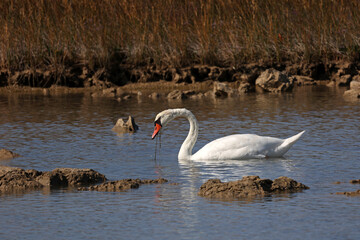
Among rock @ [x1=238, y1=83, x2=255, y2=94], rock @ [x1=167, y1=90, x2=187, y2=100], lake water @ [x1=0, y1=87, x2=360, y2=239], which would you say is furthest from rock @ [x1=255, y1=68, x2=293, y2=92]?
rock @ [x1=167, y1=90, x2=187, y2=100]

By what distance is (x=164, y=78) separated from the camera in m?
21.6

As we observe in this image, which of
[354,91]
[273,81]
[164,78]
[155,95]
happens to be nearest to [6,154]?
[155,95]

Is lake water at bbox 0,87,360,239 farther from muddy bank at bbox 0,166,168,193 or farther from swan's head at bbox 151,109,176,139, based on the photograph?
swan's head at bbox 151,109,176,139

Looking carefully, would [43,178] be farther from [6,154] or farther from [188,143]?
[188,143]

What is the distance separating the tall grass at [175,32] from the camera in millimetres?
20891

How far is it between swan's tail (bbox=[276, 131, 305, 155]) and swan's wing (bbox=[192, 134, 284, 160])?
0.07 m

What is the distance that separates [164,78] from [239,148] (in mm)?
11146

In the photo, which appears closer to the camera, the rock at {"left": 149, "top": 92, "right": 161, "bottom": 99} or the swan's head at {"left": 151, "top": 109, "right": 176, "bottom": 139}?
the swan's head at {"left": 151, "top": 109, "right": 176, "bottom": 139}

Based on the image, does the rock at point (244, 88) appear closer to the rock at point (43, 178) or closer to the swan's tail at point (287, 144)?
the swan's tail at point (287, 144)

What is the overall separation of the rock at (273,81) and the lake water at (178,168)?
1.38 metres

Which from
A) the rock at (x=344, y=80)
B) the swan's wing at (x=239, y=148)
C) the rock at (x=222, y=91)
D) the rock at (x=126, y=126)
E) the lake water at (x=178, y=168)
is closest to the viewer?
the lake water at (x=178, y=168)

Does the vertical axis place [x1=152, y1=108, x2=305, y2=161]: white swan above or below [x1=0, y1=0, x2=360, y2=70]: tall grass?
below

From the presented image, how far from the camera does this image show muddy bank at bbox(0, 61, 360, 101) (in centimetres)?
2080

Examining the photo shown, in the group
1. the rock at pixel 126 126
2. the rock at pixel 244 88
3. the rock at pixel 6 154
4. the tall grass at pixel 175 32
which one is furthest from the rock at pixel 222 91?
the rock at pixel 6 154
